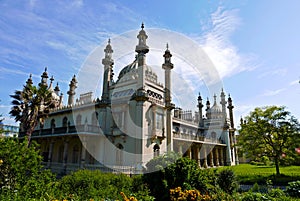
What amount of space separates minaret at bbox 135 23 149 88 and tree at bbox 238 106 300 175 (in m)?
13.3

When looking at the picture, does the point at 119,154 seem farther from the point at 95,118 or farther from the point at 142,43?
the point at 142,43

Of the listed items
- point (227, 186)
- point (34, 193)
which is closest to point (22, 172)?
point (34, 193)

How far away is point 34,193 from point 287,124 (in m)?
23.6

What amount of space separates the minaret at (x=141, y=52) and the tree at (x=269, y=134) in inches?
524

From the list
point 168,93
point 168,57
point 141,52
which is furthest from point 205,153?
point 141,52

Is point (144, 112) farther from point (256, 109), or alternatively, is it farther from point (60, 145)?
point (60, 145)

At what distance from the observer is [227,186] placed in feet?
36.0

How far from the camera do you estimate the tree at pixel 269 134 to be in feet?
70.4

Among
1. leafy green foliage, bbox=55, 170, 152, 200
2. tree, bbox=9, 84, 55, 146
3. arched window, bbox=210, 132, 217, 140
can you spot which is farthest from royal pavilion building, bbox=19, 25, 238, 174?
arched window, bbox=210, 132, 217, 140

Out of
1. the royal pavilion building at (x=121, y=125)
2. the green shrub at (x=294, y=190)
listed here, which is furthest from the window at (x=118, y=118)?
the green shrub at (x=294, y=190)

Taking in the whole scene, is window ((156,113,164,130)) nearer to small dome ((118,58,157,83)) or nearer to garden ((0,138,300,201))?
small dome ((118,58,157,83))

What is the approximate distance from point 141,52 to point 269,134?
56.9 ft

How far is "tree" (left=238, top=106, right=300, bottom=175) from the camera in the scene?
70.4 feet

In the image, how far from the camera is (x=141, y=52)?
25.2 meters
